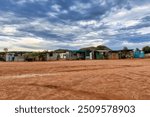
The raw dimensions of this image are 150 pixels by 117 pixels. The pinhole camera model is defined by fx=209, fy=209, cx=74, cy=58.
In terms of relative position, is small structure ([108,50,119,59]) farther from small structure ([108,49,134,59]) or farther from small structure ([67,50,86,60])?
small structure ([67,50,86,60])

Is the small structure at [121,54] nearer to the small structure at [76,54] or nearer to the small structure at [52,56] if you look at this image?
the small structure at [76,54]

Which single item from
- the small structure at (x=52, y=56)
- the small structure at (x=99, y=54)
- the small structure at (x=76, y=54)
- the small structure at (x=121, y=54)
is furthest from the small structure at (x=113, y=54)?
the small structure at (x=52, y=56)

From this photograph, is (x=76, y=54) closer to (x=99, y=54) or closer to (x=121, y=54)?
(x=99, y=54)

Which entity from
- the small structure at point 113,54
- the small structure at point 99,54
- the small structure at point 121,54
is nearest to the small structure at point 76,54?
the small structure at point 99,54

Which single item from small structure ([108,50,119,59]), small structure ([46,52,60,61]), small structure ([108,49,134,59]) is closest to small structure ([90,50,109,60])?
small structure ([108,50,119,59])

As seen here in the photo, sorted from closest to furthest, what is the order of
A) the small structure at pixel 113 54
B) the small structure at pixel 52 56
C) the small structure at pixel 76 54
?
the small structure at pixel 52 56 → the small structure at pixel 76 54 → the small structure at pixel 113 54

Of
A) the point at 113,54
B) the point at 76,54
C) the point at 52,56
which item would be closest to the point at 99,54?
the point at 113,54

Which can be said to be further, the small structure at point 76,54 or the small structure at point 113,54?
the small structure at point 113,54

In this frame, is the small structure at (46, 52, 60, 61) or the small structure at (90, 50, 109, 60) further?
the small structure at (90, 50, 109, 60)

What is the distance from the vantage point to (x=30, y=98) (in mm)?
7180

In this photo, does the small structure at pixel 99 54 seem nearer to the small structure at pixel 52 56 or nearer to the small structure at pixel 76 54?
the small structure at pixel 76 54

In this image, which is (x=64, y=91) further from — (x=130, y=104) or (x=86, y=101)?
(x=130, y=104)

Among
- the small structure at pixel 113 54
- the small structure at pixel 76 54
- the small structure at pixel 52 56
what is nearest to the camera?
the small structure at pixel 52 56

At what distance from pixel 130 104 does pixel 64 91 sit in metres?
2.74
